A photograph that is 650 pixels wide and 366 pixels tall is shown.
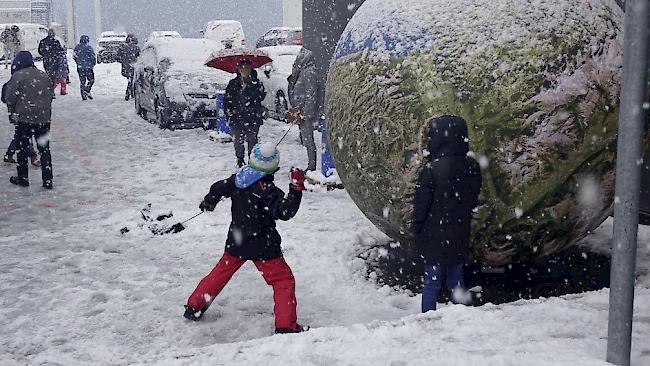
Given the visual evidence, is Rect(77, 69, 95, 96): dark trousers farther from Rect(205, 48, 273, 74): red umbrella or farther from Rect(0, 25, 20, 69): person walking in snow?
Rect(205, 48, 273, 74): red umbrella

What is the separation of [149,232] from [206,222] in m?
0.63

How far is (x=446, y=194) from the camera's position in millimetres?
4320

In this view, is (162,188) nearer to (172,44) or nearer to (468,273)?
(468,273)

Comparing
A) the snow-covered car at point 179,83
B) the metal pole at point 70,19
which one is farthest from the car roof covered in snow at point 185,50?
the metal pole at point 70,19

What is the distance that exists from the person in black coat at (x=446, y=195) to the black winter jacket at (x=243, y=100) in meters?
5.50

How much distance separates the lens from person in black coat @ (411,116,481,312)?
14.2ft

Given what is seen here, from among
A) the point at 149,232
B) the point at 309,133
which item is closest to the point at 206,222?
the point at 149,232

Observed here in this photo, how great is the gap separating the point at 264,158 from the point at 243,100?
4984 millimetres

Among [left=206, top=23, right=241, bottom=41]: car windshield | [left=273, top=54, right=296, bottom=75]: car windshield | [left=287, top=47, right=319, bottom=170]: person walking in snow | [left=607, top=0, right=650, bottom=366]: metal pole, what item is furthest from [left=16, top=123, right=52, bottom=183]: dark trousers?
[left=206, top=23, right=241, bottom=41]: car windshield

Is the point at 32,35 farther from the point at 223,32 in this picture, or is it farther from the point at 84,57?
the point at 84,57

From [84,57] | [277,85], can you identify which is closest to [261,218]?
[277,85]

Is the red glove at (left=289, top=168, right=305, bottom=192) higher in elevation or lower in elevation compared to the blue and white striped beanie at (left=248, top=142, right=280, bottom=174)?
lower

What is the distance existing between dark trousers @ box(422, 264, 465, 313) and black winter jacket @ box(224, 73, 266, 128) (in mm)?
5572

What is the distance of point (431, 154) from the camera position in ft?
14.7
